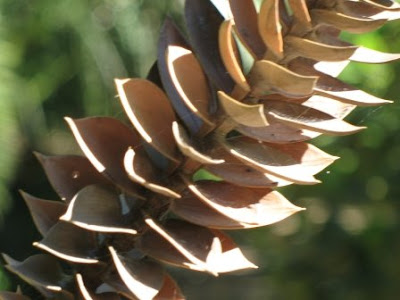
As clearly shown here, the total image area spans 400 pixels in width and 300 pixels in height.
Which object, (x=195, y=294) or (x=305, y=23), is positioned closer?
(x=305, y=23)

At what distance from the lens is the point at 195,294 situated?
62 centimetres

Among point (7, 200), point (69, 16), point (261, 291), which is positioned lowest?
Answer: point (261, 291)

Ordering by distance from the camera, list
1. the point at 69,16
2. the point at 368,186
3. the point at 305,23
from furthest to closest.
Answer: the point at 368,186, the point at 69,16, the point at 305,23

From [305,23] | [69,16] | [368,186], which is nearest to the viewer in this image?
[305,23]

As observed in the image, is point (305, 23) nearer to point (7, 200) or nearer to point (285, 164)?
point (285, 164)

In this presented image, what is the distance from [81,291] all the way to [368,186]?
35 centimetres

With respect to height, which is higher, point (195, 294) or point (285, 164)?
point (285, 164)

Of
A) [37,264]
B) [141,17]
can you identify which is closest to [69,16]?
[141,17]

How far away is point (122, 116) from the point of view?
481 millimetres

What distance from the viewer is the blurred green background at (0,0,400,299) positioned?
479 millimetres

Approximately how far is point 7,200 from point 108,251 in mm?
214

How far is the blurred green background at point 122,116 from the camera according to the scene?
0.48m

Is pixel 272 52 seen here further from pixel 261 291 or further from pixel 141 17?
pixel 261 291

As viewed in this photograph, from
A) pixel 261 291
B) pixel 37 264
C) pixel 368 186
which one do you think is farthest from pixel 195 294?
pixel 37 264
